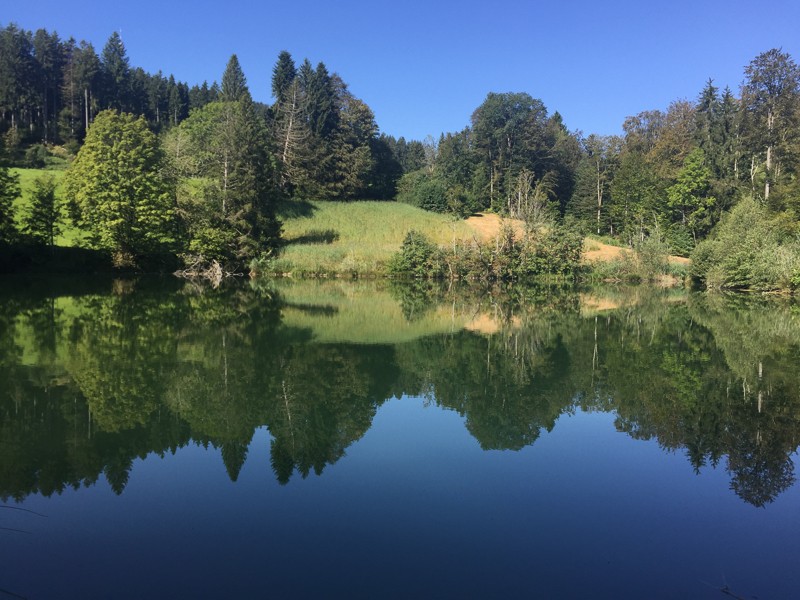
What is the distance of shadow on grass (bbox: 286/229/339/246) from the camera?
44.7 meters

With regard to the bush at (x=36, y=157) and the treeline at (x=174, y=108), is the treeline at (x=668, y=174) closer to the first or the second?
the treeline at (x=174, y=108)

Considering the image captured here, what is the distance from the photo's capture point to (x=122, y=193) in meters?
34.1

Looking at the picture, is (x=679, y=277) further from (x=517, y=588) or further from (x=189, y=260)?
(x=517, y=588)

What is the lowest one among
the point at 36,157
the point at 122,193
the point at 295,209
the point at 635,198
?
the point at 122,193

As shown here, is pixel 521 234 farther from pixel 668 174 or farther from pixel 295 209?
pixel 668 174

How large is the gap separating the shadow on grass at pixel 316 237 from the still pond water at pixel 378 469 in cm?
2906

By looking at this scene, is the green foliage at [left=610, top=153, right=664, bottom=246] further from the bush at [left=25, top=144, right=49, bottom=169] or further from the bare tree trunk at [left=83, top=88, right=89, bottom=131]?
the bare tree trunk at [left=83, top=88, right=89, bottom=131]

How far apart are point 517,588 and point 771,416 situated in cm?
732

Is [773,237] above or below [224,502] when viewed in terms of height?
above

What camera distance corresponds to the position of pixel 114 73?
80.4m

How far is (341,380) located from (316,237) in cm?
3580

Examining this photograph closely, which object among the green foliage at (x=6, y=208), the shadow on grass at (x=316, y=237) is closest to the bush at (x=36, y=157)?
the green foliage at (x=6, y=208)

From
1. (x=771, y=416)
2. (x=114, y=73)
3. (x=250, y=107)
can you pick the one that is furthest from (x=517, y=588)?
(x=114, y=73)

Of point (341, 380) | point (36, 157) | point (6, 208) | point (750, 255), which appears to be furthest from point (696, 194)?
point (36, 157)
